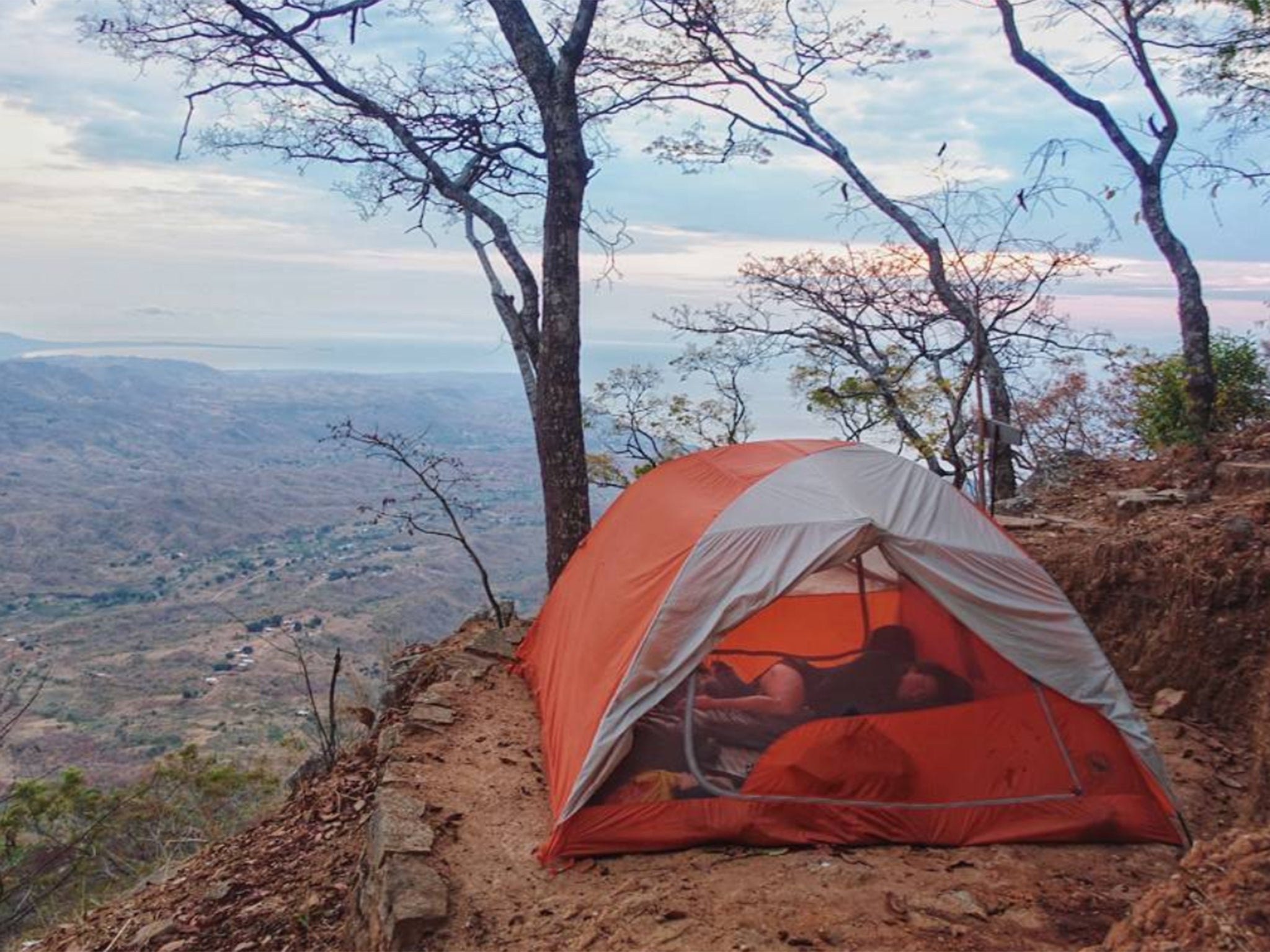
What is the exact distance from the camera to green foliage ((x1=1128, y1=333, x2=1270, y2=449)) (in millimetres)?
10398

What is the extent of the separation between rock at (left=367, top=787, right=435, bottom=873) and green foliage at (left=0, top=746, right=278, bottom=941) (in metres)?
5.49

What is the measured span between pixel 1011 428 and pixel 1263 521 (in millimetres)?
2388

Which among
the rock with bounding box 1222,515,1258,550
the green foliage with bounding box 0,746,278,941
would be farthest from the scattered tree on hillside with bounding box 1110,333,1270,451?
the green foliage with bounding box 0,746,278,941

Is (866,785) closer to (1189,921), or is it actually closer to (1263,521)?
(1189,921)

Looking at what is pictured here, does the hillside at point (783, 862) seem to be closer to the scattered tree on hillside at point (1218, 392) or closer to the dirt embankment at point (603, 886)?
the dirt embankment at point (603, 886)

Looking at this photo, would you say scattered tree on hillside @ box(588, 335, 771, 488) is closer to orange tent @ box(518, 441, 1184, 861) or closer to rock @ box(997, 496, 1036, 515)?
rock @ box(997, 496, 1036, 515)

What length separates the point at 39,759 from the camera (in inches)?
727

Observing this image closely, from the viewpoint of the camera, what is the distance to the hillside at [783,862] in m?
2.98

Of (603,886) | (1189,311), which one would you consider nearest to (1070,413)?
(1189,311)

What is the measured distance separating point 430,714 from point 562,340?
312 cm

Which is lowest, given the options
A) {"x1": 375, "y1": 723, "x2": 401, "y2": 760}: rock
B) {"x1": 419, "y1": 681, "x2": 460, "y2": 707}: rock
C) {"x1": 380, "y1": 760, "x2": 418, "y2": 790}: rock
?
{"x1": 375, "y1": 723, "x2": 401, "y2": 760}: rock

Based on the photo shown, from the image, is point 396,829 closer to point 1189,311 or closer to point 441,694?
point 441,694

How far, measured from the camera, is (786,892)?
3277mm

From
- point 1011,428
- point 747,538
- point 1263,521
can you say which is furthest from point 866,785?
point 1011,428
